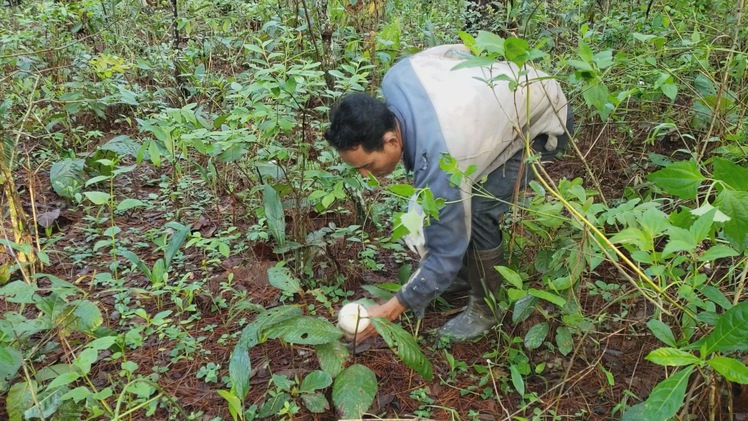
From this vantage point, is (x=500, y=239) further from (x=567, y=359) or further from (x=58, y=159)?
(x=58, y=159)

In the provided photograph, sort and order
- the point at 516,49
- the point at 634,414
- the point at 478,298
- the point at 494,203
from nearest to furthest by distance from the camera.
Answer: the point at 516,49 → the point at 634,414 → the point at 494,203 → the point at 478,298

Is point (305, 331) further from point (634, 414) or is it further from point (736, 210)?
point (736, 210)

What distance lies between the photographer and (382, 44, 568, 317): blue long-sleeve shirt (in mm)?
1961

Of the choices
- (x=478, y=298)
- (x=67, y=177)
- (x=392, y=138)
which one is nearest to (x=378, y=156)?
(x=392, y=138)

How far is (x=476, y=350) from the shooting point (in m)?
2.40

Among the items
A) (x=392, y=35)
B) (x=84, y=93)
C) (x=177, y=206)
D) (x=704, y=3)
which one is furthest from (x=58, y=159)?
(x=704, y=3)

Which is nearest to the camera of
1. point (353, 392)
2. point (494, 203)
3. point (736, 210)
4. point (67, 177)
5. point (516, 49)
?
point (736, 210)

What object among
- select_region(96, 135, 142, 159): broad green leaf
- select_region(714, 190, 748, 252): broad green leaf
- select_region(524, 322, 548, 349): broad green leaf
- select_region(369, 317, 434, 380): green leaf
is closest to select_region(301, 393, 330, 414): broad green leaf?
select_region(369, 317, 434, 380): green leaf

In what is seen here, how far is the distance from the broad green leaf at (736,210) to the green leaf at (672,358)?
283 millimetres

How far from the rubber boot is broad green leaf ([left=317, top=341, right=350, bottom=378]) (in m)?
0.58

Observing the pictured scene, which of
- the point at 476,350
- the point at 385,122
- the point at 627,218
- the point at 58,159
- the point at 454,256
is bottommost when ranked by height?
the point at 476,350

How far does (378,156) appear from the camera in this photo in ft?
6.88

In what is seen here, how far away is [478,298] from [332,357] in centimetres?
82

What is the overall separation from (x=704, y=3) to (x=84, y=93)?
434 centimetres
